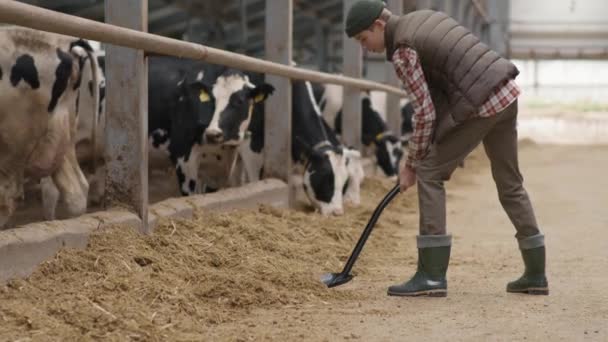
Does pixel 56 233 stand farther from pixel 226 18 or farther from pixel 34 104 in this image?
pixel 226 18

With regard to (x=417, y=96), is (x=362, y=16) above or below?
above

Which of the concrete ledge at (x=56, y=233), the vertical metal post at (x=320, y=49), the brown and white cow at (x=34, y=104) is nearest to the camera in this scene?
the concrete ledge at (x=56, y=233)

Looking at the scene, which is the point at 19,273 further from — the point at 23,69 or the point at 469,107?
the point at 469,107

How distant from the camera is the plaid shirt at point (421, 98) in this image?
5004mm

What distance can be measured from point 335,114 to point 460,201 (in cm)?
265

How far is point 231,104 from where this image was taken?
27.5 feet

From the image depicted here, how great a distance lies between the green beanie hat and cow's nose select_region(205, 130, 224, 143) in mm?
3041

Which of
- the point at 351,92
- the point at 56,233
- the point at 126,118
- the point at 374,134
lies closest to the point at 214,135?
the point at 126,118

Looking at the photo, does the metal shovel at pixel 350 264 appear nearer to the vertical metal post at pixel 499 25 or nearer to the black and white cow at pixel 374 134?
the black and white cow at pixel 374 134

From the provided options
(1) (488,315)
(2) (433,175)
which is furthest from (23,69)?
(1) (488,315)

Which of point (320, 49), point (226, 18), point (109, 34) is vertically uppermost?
point (226, 18)

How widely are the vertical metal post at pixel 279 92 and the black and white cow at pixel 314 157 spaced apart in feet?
1.69

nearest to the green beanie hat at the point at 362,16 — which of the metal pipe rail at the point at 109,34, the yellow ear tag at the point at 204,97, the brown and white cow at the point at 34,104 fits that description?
the metal pipe rail at the point at 109,34

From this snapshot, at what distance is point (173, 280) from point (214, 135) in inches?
135
